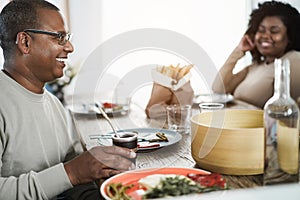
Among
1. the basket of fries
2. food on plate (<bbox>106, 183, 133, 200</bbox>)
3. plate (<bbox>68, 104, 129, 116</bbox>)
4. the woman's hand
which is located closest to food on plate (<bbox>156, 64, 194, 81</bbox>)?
the basket of fries

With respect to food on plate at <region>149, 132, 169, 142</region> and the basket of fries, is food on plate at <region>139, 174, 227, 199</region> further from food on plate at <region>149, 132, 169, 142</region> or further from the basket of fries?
the basket of fries

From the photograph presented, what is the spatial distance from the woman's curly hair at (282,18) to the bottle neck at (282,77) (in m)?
1.59

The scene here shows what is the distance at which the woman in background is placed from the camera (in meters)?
2.27

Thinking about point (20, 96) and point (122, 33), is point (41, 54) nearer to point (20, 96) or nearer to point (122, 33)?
point (20, 96)

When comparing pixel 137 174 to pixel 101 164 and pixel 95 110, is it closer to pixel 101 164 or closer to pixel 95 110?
pixel 101 164

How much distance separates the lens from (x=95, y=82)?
3406 millimetres

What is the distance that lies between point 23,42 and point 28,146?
11.6 inches

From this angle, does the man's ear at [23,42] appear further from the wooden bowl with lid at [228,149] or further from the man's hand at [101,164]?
the wooden bowl with lid at [228,149]

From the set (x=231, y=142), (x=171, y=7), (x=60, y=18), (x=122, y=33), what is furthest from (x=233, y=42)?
(x=231, y=142)

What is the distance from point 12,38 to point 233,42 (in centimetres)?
221

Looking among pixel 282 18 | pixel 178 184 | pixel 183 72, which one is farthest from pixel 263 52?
pixel 178 184

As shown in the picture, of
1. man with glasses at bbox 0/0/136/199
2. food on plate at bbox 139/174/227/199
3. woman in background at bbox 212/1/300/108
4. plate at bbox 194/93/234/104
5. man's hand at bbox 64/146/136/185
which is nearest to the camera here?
food on plate at bbox 139/174/227/199

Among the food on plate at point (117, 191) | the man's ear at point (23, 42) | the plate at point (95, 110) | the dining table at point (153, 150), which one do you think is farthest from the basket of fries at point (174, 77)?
the food on plate at point (117, 191)

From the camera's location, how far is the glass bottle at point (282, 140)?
829mm
